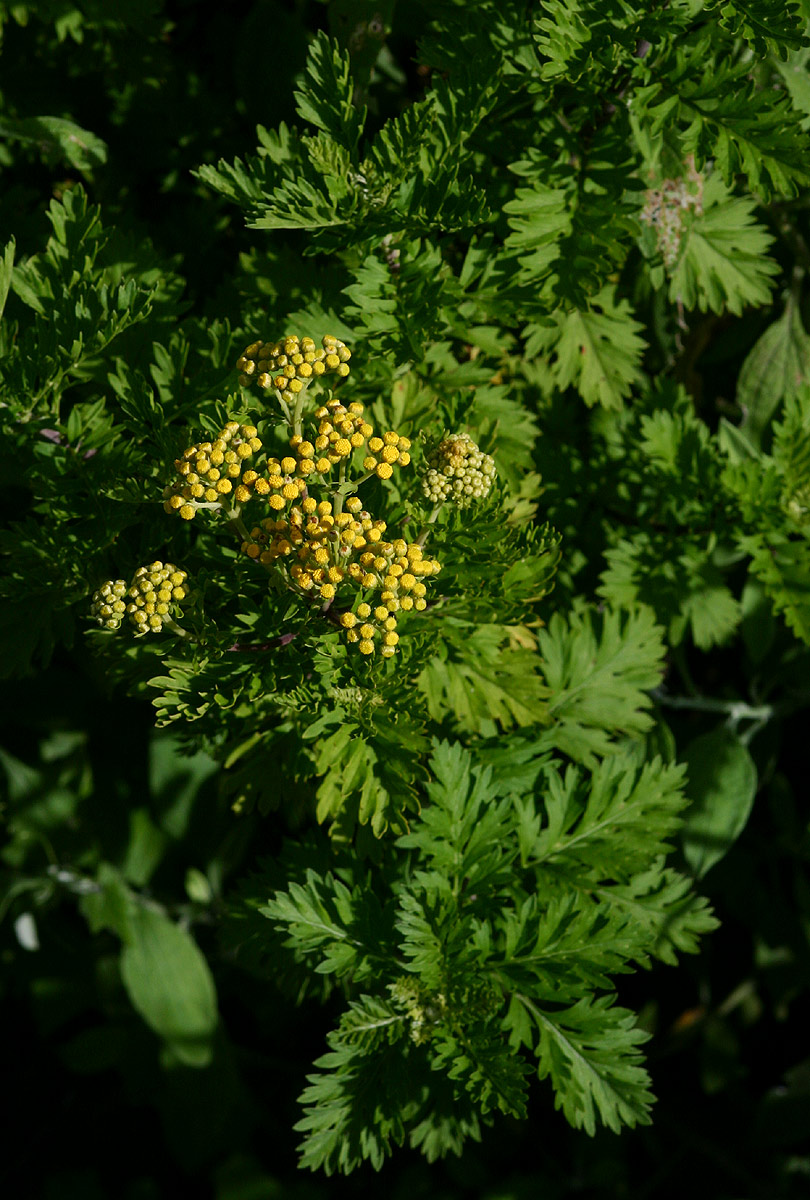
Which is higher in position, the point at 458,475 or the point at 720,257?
the point at 720,257

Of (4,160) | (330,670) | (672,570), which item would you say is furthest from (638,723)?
(4,160)

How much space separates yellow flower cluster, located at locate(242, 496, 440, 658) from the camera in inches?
48.7

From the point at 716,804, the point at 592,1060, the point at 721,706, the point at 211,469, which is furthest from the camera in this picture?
the point at 721,706

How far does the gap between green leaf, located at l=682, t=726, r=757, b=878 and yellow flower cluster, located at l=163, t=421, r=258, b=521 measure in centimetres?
126

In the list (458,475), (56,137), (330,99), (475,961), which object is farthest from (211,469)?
(56,137)

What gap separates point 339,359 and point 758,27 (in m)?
0.73

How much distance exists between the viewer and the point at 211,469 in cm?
124

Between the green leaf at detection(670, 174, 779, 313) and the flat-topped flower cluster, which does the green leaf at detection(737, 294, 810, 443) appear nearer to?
the green leaf at detection(670, 174, 779, 313)

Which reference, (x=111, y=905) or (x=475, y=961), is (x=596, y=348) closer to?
(x=475, y=961)

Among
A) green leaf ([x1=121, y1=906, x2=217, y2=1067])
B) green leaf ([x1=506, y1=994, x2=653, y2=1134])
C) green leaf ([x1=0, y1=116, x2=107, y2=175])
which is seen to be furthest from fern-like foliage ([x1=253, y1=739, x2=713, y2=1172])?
green leaf ([x1=0, y1=116, x2=107, y2=175])

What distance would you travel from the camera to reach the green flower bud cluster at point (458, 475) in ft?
4.28

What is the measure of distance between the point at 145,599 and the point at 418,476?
42 cm

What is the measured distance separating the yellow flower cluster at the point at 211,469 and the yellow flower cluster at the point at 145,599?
0.08m

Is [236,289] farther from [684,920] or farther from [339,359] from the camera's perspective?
[684,920]
